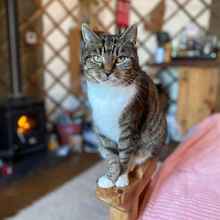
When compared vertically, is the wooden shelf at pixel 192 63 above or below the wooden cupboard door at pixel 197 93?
above

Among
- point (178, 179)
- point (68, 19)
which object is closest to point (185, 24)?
point (68, 19)

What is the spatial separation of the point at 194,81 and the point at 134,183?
138 cm

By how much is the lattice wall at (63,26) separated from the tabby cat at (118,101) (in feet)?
5.00

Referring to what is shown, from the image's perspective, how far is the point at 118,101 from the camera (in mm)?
742

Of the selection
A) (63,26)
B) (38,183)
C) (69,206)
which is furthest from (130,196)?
(63,26)

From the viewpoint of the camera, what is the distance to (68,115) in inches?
92.7

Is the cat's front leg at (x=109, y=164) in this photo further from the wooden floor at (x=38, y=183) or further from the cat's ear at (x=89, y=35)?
the wooden floor at (x=38, y=183)

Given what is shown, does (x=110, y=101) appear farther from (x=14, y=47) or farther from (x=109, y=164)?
(x=14, y=47)

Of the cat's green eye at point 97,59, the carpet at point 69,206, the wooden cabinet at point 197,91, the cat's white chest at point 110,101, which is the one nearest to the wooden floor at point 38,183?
the carpet at point 69,206

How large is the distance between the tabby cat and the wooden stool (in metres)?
0.02

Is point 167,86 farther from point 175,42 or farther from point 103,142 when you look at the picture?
point 103,142

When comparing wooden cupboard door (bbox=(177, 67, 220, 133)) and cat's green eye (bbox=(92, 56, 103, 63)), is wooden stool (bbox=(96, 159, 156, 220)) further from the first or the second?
wooden cupboard door (bbox=(177, 67, 220, 133))

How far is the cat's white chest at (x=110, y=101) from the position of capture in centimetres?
74

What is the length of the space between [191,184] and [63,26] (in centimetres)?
187
